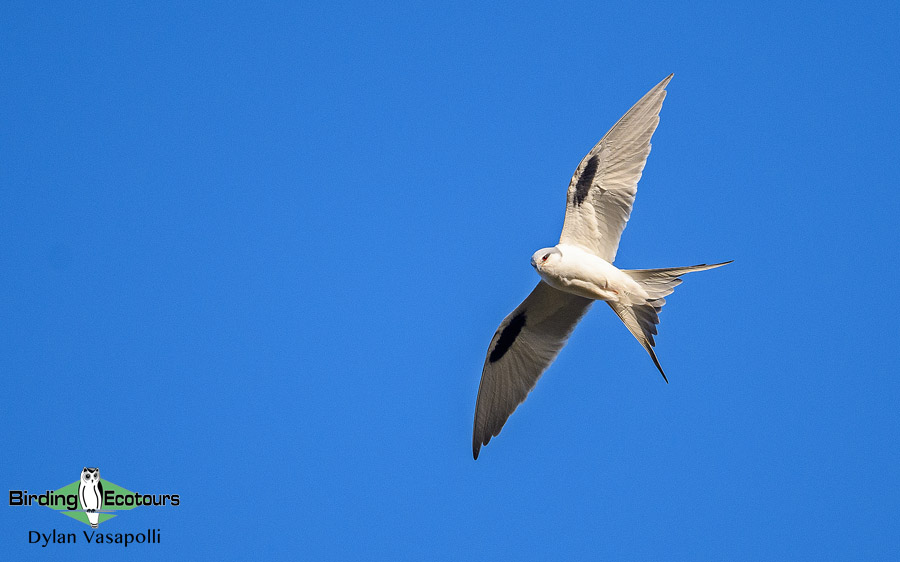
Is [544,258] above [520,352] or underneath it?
above

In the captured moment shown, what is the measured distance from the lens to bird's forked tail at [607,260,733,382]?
28.2ft

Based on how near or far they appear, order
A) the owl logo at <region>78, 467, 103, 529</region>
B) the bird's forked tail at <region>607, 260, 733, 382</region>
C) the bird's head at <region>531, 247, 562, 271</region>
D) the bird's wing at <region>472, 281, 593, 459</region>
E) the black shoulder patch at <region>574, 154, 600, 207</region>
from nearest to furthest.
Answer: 1. the bird's head at <region>531, 247, 562, 271</region>
2. the bird's forked tail at <region>607, 260, 733, 382</region>
3. the black shoulder patch at <region>574, 154, 600, 207</region>
4. the bird's wing at <region>472, 281, 593, 459</region>
5. the owl logo at <region>78, 467, 103, 529</region>

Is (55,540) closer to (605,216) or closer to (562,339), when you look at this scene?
(562,339)

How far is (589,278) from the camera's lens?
28.1 feet

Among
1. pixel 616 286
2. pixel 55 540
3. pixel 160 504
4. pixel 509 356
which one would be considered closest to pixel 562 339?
pixel 509 356

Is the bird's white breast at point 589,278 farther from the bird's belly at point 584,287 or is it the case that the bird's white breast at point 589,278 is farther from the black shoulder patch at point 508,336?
the black shoulder patch at point 508,336

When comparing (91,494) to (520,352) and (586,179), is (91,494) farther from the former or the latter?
(586,179)

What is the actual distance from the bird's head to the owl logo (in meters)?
6.33

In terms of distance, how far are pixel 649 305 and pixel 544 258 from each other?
1.18 m

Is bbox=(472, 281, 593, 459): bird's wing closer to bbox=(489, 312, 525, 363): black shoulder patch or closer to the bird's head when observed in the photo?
bbox=(489, 312, 525, 363): black shoulder patch

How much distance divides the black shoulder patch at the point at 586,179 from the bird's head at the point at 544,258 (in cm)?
67

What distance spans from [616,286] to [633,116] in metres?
1.68

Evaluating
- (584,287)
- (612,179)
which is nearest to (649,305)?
(584,287)

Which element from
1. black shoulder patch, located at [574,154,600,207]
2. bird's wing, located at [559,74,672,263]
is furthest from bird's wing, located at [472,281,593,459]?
black shoulder patch, located at [574,154,600,207]
